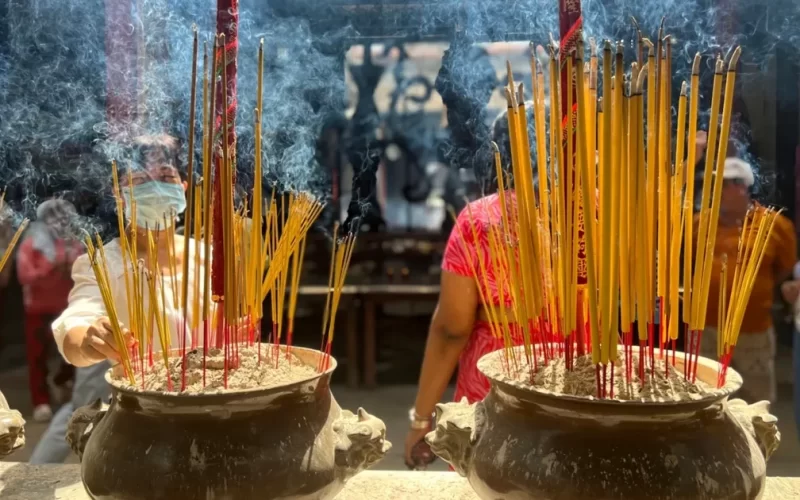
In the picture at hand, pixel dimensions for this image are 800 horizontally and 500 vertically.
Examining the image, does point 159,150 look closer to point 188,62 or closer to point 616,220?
point 188,62

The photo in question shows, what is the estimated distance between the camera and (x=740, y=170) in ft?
5.72

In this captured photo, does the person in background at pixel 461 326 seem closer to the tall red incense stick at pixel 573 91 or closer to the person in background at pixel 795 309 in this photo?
the tall red incense stick at pixel 573 91

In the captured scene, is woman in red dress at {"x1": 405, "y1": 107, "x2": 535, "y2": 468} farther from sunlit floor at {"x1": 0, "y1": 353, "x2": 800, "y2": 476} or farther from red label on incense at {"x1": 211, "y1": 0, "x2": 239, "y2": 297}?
sunlit floor at {"x1": 0, "y1": 353, "x2": 800, "y2": 476}

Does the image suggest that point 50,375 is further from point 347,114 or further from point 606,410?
point 606,410

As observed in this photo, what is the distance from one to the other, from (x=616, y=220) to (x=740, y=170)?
1327 millimetres

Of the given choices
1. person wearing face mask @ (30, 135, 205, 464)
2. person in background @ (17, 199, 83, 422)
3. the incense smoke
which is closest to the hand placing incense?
person wearing face mask @ (30, 135, 205, 464)

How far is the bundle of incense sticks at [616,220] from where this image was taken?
615mm

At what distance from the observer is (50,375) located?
2.19 metres

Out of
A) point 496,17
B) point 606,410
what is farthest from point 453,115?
point 606,410

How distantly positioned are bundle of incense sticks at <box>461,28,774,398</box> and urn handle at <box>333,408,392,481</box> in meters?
0.19

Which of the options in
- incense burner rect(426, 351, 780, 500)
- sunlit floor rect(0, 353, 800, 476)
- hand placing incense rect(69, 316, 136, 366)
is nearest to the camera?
incense burner rect(426, 351, 780, 500)

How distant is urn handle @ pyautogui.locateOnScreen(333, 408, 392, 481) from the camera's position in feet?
2.47

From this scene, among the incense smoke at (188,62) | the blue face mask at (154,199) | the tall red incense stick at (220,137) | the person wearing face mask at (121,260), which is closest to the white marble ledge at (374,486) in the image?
the person wearing face mask at (121,260)

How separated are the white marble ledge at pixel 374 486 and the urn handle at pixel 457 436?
0.23m
